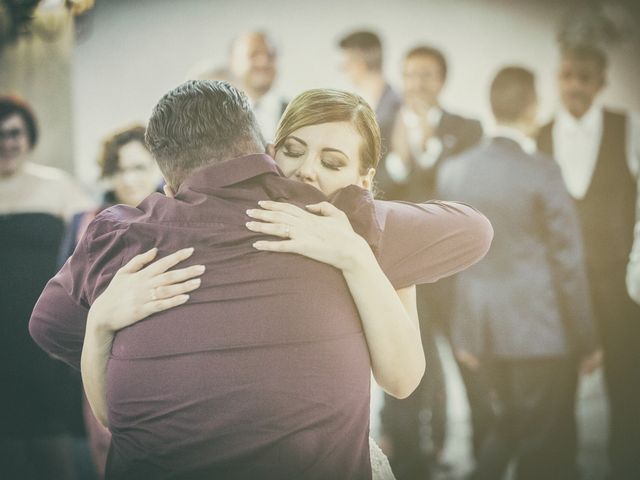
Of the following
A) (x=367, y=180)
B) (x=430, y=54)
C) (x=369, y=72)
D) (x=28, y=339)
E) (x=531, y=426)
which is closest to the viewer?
(x=367, y=180)

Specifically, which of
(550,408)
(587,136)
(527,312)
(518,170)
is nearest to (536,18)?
(587,136)

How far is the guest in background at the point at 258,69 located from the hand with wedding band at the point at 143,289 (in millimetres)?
2436

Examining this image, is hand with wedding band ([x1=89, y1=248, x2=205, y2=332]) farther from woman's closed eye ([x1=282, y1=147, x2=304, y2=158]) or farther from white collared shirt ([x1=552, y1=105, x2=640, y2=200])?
white collared shirt ([x1=552, y1=105, x2=640, y2=200])

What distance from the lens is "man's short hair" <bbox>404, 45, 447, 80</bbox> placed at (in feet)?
11.7

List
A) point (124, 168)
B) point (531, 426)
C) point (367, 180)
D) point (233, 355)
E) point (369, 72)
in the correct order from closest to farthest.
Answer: point (233, 355) → point (367, 180) → point (124, 168) → point (531, 426) → point (369, 72)

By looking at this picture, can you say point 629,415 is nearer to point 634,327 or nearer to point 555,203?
point 634,327

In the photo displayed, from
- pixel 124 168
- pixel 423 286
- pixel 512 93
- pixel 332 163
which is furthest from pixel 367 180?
pixel 512 93

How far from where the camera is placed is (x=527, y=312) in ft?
10.2

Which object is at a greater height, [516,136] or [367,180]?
[516,136]

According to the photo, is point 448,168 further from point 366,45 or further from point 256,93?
point 256,93

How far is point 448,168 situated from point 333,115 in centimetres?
209

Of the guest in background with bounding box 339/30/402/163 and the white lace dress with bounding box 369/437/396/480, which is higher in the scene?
the guest in background with bounding box 339/30/402/163

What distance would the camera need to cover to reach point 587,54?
12.0 ft

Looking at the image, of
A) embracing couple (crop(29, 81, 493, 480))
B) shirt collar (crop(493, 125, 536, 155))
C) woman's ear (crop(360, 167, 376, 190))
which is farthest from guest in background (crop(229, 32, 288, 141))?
embracing couple (crop(29, 81, 493, 480))
